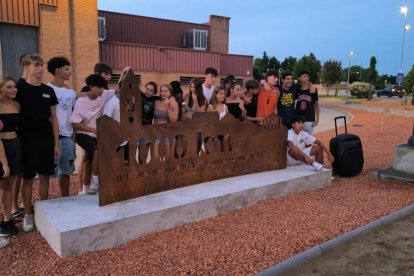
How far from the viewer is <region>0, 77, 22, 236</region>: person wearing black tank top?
3549mm

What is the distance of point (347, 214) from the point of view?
4.59 metres

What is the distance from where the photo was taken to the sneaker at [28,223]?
387 centimetres

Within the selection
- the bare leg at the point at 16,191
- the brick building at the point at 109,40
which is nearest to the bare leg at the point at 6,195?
the bare leg at the point at 16,191

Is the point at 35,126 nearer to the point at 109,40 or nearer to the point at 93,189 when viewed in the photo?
the point at 93,189

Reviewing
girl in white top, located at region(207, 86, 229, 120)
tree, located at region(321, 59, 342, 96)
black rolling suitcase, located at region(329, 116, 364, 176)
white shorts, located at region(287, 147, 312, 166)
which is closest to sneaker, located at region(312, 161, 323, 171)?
white shorts, located at region(287, 147, 312, 166)

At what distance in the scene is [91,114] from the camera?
427 centimetres

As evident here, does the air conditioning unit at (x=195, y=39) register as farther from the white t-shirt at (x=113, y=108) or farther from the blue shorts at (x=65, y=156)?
the blue shorts at (x=65, y=156)

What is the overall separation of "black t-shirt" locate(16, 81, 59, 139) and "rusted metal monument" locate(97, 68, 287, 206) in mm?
647

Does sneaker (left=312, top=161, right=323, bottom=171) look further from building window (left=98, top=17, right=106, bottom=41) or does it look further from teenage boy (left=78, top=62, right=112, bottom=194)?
building window (left=98, top=17, right=106, bottom=41)

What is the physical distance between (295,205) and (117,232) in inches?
93.0

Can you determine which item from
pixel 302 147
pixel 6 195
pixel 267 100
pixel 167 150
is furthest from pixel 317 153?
pixel 6 195

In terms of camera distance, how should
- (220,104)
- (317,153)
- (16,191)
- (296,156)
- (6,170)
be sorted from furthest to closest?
(317,153)
(296,156)
(220,104)
(16,191)
(6,170)

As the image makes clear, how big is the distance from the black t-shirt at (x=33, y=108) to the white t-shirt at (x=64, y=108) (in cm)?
35

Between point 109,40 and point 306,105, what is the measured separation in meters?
17.0
